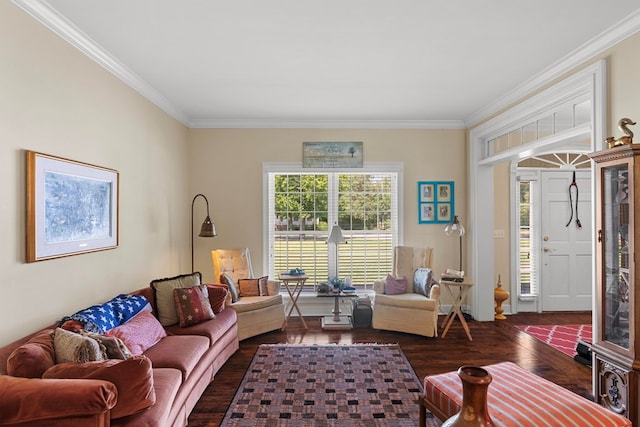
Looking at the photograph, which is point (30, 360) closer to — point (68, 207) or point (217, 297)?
point (68, 207)

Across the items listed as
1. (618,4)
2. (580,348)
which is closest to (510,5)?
(618,4)

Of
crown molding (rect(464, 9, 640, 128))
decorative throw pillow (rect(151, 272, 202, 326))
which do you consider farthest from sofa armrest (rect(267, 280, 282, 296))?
crown molding (rect(464, 9, 640, 128))

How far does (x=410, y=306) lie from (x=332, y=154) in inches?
94.5

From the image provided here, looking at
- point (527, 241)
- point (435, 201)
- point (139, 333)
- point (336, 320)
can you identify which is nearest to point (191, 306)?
point (139, 333)

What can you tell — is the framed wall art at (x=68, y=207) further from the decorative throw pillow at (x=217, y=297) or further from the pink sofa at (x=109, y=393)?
the decorative throw pillow at (x=217, y=297)

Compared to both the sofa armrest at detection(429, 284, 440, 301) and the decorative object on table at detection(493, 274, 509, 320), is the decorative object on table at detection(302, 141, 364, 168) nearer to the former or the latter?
the sofa armrest at detection(429, 284, 440, 301)

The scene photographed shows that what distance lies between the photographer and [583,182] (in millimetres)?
5648

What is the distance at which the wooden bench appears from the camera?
1846 millimetres

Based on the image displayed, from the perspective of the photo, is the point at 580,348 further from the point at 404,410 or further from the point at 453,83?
the point at 453,83

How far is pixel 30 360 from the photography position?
6.33 ft

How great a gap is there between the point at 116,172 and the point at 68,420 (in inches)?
88.1

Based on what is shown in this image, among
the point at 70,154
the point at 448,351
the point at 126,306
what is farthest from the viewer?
the point at 448,351

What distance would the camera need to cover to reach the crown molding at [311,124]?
17.6ft

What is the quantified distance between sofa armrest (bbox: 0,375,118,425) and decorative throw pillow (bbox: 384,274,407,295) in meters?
3.68
